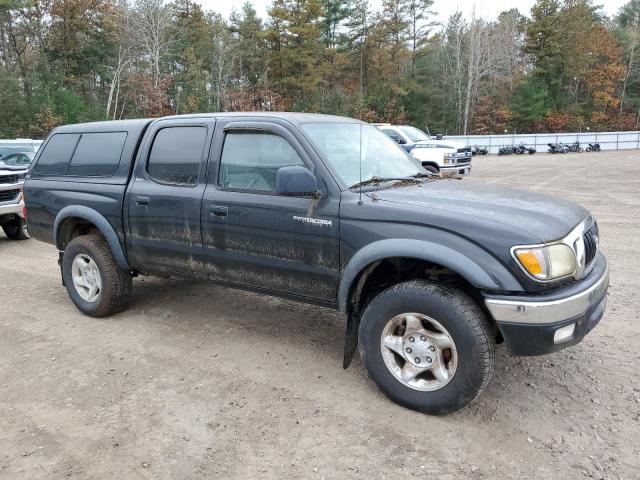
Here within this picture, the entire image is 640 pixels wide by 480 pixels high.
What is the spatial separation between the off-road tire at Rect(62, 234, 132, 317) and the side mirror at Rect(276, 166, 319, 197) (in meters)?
2.27

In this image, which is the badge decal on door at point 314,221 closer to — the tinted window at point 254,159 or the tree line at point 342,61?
the tinted window at point 254,159

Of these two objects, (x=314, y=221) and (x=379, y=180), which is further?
(x=379, y=180)

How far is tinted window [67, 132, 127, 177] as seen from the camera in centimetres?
472

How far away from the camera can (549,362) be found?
152 inches

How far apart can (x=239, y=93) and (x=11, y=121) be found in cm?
1901

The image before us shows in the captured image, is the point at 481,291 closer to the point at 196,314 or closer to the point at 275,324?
the point at 275,324

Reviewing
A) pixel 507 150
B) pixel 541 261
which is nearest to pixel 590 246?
pixel 541 261

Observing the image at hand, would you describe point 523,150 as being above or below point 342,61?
below

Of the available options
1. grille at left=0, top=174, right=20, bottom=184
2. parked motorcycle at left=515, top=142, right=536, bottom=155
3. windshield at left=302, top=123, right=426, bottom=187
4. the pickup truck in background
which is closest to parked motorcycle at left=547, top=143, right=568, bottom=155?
parked motorcycle at left=515, top=142, right=536, bottom=155

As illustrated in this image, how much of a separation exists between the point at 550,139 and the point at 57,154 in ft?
139

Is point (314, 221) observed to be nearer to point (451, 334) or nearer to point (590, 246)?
point (451, 334)

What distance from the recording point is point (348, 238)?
134 inches

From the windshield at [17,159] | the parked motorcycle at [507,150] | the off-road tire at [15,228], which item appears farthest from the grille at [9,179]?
the parked motorcycle at [507,150]

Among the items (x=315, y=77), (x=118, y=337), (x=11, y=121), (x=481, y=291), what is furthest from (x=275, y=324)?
(x=315, y=77)
